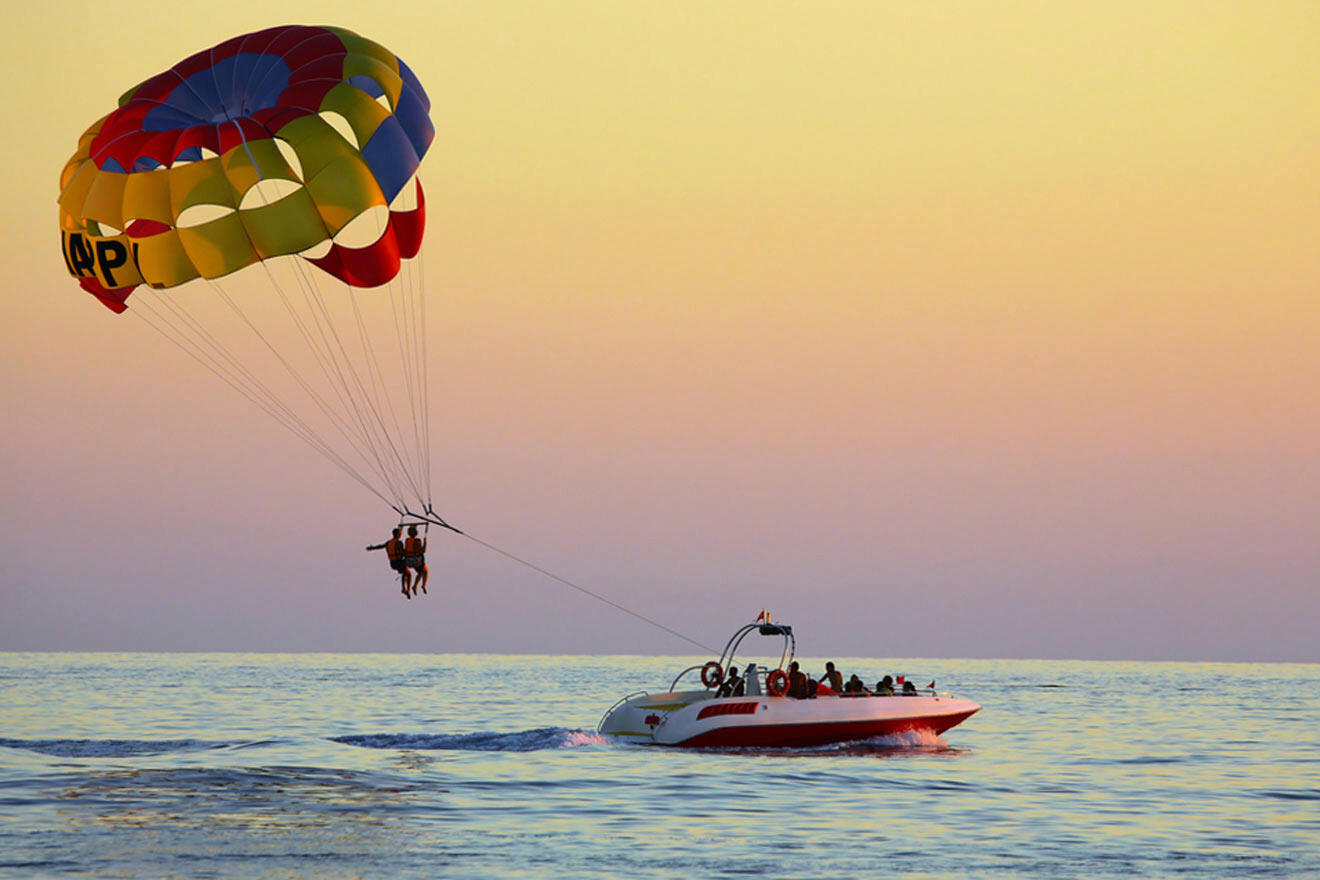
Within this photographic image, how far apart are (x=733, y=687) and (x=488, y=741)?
22.4 ft

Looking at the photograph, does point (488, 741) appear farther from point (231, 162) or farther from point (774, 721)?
point (231, 162)

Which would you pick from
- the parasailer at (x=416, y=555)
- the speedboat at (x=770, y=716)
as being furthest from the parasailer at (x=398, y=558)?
the speedboat at (x=770, y=716)

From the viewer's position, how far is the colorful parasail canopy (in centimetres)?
2347

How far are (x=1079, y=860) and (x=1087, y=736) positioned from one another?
26391 millimetres

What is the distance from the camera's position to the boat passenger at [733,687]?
33.0 metres

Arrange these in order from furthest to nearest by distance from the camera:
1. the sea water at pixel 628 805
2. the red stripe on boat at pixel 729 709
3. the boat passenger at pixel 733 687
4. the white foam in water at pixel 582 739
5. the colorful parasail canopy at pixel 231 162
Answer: the white foam in water at pixel 582 739 < the boat passenger at pixel 733 687 < the red stripe on boat at pixel 729 709 < the colorful parasail canopy at pixel 231 162 < the sea water at pixel 628 805

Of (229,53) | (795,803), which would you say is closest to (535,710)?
(795,803)

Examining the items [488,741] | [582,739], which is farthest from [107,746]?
[582,739]

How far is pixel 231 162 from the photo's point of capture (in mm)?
23469

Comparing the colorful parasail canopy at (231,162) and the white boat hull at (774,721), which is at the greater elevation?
the colorful parasail canopy at (231,162)

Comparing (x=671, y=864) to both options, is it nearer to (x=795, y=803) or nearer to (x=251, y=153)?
(x=795, y=803)

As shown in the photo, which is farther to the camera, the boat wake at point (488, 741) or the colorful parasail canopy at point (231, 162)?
the boat wake at point (488, 741)

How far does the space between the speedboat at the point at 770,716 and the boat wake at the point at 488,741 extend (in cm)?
269

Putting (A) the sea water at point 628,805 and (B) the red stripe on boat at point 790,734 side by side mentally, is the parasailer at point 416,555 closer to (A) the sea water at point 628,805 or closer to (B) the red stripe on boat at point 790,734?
(A) the sea water at point 628,805
